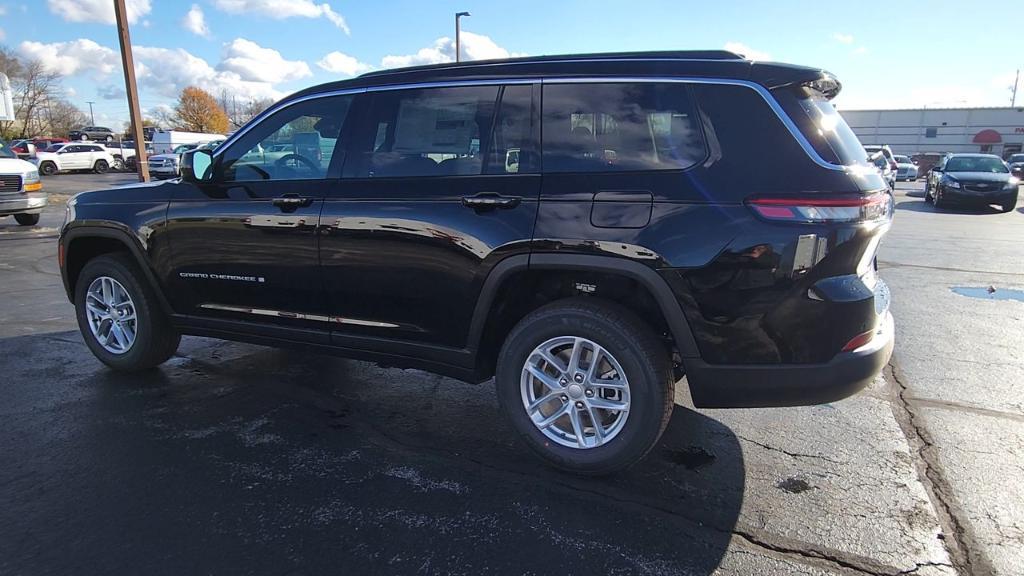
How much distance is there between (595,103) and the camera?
119 inches

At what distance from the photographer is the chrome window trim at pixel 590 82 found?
2678mm

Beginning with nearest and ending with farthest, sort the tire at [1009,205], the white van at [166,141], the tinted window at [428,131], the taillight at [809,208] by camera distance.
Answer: the taillight at [809,208], the tinted window at [428,131], the tire at [1009,205], the white van at [166,141]

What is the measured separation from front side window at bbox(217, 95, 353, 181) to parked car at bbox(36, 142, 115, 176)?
36.1 m

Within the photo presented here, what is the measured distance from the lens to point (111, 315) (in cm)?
450

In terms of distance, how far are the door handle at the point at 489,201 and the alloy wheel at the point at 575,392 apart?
686 mm

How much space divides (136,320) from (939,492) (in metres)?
4.89

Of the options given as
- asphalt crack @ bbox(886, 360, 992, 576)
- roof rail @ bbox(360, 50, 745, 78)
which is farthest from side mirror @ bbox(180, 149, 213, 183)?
asphalt crack @ bbox(886, 360, 992, 576)

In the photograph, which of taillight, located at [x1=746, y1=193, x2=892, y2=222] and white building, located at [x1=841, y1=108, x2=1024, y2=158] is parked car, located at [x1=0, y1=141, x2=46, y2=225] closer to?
taillight, located at [x1=746, y1=193, x2=892, y2=222]

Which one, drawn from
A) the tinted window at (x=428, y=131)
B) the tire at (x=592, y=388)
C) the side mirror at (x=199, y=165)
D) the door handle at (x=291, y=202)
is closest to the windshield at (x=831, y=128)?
the tire at (x=592, y=388)

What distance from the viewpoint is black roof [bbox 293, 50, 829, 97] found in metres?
2.79

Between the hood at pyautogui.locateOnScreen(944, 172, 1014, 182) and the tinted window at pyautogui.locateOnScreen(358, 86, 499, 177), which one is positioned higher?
the tinted window at pyautogui.locateOnScreen(358, 86, 499, 177)

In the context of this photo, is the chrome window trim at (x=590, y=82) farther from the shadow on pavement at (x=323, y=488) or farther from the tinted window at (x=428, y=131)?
the shadow on pavement at (x=323, y=488)

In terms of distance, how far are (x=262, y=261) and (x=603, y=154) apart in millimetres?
2123

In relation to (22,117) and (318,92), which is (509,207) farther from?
(22,117)
